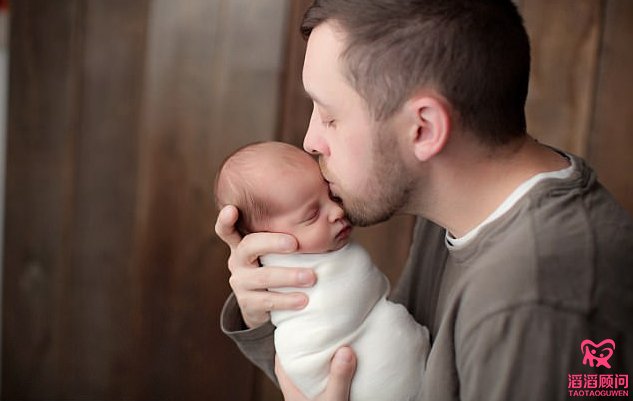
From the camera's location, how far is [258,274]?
4.23ft

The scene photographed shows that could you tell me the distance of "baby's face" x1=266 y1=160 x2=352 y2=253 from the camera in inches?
49.1

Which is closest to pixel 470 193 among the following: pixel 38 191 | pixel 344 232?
pixel 344 232

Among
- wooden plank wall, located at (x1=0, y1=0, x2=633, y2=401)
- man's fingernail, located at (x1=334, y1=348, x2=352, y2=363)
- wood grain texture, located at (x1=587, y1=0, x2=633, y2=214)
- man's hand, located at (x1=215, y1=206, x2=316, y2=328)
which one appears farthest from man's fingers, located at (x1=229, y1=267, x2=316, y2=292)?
wood grain texture, located at (x1=587, y1=0, x2=633, y2=214)

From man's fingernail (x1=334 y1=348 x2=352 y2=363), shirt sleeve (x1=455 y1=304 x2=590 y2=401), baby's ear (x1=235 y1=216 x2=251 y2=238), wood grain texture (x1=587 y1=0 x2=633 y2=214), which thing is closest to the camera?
shirt sleeve (x1=455 y1=304 x2=590 y2=401)

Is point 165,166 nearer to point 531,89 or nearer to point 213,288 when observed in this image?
point 213,288

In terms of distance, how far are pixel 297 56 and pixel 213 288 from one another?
70 cm

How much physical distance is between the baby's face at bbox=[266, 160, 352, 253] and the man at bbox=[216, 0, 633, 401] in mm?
25

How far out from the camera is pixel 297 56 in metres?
2.02

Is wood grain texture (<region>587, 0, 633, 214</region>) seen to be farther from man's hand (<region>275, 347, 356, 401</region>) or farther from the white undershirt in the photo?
man's hand (<region>275, 347, 356, 401</region>)

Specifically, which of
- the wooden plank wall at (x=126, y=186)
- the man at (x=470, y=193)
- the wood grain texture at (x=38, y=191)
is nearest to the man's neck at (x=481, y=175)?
the man at (x=470, y=193)

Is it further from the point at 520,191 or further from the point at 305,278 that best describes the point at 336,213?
the point at 520,191

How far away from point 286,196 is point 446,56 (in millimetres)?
346

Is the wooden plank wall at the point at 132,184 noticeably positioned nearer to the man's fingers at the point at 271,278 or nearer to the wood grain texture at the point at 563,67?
the wood grain texture at the point at 563,67

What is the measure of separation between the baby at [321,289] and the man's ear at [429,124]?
0.67 ft
